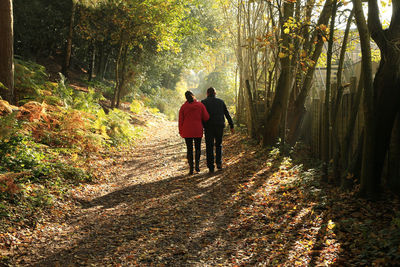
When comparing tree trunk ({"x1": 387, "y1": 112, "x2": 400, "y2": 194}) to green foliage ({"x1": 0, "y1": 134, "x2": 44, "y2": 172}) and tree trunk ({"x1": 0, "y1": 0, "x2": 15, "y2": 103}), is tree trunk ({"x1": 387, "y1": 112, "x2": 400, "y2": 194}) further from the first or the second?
tree trunk ({"x1": 0, "y1": 0, "x2": 15, "y2": 103})

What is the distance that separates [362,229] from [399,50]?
237 centimetres

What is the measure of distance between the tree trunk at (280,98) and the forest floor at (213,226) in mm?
2362

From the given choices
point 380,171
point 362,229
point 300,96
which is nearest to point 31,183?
point 362,229

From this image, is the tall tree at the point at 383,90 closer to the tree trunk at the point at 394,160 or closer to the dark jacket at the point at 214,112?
the tree trunk at the point at 394,160

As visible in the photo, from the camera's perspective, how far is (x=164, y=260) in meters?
3.73

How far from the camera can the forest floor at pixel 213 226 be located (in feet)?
12.0

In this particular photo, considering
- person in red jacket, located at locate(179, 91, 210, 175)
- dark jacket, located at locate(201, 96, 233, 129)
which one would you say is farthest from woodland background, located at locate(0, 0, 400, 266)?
person in red jacket, located at locate(179, 91, 210, 175)

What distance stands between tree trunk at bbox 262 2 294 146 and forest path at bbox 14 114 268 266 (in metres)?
2.28

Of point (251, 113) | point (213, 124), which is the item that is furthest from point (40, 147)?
point (251, 113)

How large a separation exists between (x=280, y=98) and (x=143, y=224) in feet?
19.2

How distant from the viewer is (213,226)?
4738 mm

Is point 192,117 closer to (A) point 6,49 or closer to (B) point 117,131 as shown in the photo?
(A) point 6,49

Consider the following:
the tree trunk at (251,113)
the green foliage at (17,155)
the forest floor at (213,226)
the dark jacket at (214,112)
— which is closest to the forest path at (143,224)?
the forest floor at (213,226)

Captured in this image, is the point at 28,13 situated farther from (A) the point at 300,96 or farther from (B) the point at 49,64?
(A) the point at 300,96
